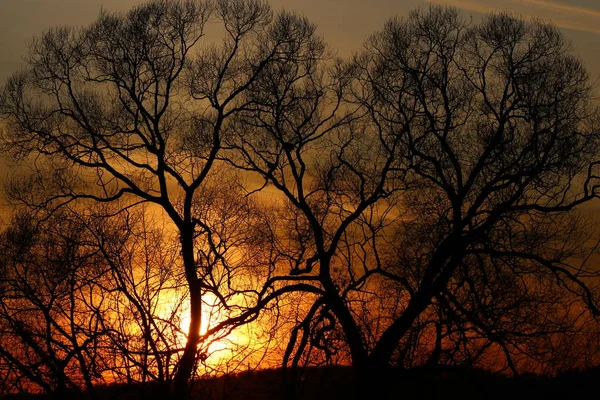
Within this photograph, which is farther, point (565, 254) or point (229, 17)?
point (229, 17)

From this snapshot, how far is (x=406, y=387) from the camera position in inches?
707

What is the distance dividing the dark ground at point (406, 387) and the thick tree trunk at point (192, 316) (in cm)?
171

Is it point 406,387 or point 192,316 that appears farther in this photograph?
point 406,387

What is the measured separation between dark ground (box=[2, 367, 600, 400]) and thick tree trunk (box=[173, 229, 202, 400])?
1710mm

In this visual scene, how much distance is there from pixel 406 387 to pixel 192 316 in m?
6.03

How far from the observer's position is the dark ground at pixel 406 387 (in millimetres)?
15984

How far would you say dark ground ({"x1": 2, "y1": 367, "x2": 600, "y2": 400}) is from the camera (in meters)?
16.0

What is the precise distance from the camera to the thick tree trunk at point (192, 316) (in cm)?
1591

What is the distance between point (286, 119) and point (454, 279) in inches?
224

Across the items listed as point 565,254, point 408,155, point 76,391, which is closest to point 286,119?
point 408,155

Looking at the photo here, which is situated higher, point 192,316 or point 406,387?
point 192,316

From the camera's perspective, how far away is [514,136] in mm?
15297

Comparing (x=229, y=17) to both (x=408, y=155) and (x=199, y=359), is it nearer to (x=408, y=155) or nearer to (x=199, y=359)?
(x=408, y=155)

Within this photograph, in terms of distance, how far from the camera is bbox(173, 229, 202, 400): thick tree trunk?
52.2ft
